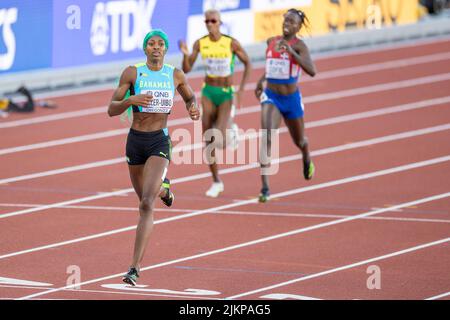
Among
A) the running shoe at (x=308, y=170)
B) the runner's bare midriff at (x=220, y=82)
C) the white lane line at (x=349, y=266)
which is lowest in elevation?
the white lane line at (x=349, y=266)

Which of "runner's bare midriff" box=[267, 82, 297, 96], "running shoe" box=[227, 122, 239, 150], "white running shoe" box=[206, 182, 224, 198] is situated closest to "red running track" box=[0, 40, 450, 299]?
"white running shoe" box=[206, 182, 224, 198]

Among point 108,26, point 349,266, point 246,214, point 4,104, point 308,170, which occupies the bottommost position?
point 349,266

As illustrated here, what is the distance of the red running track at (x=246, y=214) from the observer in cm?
1155

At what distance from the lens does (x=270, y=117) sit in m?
15.2

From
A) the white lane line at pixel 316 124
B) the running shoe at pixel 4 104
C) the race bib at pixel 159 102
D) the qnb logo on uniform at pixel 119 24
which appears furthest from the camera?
the qnb logo on uniform at pixel 119 24

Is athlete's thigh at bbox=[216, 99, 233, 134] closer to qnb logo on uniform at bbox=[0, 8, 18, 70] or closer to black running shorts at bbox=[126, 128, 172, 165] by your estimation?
black running shorts at bbox=[126, 128, 172, 165]

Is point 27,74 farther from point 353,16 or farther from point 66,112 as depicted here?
point 353,16

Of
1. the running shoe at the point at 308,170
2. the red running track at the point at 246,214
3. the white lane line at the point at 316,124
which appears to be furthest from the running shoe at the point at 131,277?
the white lane line at the point at 316,124

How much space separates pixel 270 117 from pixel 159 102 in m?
3.90

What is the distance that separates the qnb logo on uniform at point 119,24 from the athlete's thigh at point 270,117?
6.97 metres

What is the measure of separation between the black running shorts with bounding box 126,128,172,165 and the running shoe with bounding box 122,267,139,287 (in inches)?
41.5

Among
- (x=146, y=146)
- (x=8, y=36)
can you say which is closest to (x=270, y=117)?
(x=146, y=146)

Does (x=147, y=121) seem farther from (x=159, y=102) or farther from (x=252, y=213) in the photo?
(x=252, y=213)

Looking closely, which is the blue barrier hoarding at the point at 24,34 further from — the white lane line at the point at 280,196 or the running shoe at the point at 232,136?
the white lane line at the point at 280,196
